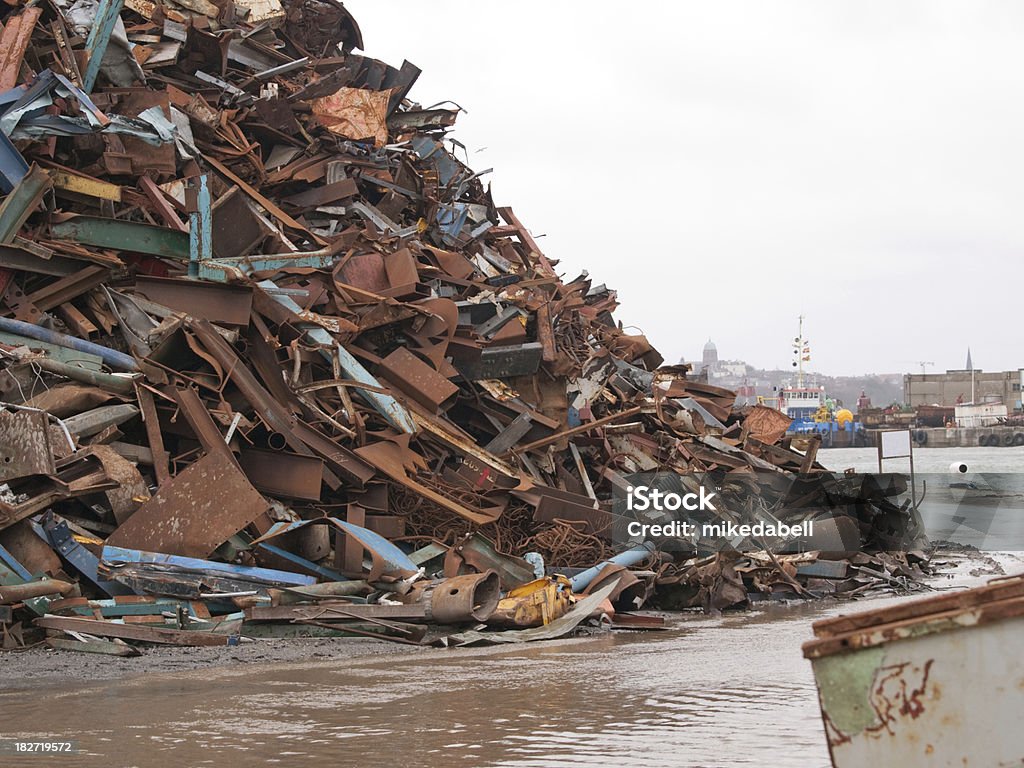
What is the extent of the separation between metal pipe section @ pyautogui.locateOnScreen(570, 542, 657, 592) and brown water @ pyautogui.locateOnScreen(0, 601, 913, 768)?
75.6 inches

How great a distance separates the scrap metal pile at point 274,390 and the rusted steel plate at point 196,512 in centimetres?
2

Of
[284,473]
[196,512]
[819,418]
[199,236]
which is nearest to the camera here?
[196,512]

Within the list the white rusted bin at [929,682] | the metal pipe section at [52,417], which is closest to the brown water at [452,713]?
the white rusted bin at [929,682]

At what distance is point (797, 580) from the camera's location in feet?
37.6

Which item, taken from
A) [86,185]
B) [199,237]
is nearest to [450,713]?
[199,237]

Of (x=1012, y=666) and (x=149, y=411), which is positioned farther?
(x=149, y=411)

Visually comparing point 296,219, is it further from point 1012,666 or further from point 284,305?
point 1012,666

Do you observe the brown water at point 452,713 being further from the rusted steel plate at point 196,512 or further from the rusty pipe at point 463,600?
the rusted steel plate at point 196,512

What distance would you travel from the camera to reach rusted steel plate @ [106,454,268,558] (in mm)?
7988

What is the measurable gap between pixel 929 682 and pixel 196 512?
615 cm

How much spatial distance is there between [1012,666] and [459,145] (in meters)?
14.8

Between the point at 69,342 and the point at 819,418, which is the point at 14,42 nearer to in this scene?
the point at 69,342

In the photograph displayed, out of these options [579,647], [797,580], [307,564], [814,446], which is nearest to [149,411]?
[307,564]

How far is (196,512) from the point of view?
322 inches
